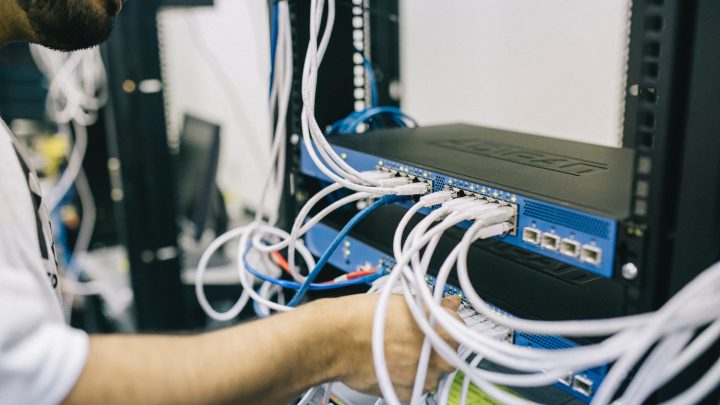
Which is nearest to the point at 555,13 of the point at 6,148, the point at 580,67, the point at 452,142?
the point at 580,67

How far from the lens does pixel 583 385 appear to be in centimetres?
47

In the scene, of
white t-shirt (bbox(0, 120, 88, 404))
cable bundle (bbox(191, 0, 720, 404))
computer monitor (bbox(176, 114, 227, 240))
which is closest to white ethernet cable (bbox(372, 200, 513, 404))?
cable bundle (bbox(191, 0, 720, 404))

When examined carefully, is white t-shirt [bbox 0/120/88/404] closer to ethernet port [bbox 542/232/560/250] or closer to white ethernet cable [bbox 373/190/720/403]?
white ethernet cable [bbox 373/190/720/403]

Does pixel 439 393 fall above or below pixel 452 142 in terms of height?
below

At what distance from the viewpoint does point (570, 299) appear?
53 centimetres

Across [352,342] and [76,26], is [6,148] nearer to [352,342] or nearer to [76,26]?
[76,26]

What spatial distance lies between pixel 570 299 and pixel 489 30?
82 cm

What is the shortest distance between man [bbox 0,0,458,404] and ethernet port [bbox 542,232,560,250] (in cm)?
11

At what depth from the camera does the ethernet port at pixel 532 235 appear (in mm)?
490

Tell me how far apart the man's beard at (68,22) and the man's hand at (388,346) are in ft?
1.95

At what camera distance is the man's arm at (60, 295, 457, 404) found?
430 millimetres

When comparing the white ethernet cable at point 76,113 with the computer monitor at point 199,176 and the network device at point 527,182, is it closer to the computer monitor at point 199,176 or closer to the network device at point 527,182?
the computer monitor at point 199,176

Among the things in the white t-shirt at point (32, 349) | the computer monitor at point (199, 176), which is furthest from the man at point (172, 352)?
the computer monitor at point (199, 176)

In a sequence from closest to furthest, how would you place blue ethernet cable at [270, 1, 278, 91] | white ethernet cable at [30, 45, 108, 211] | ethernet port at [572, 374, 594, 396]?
ethernet port at [572, 374, 594, 396] < blue ethernet cable at [270, 1, 278, 91] < white ethernet cable at [30, 45, 108, 211]
